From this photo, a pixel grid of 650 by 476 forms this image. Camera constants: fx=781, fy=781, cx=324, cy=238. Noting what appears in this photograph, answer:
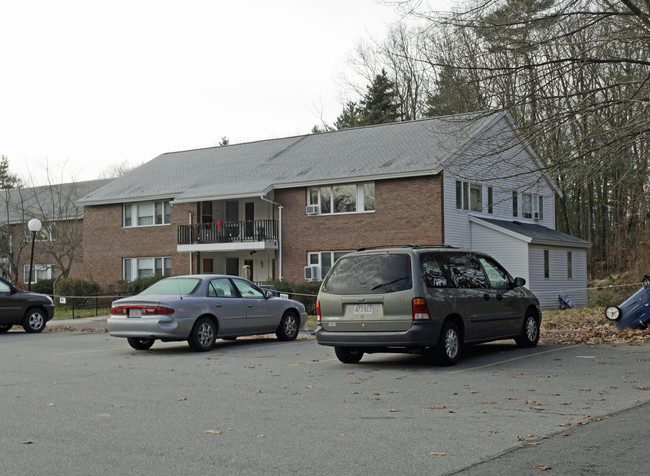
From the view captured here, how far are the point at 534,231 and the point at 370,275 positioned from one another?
75.0 feet

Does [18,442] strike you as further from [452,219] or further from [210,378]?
[452,219]

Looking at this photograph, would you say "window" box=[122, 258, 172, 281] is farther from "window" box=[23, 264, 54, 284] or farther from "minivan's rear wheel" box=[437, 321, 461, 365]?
"minivan's rear wheel" box=[437, 321, 461, 365]

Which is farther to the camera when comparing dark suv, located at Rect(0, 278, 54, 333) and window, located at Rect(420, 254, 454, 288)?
dark suv, located at Rect(0, 278, 54, 333)

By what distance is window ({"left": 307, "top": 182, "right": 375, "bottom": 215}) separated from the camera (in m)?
32.1

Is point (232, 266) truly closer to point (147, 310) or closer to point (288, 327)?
point (288, 327)

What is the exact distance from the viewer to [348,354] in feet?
42.1

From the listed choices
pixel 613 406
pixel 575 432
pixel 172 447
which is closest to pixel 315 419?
pixel 172 447

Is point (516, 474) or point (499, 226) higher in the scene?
point (499, 226)

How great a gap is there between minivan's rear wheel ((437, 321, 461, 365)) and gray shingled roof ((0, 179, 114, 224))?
34157mm

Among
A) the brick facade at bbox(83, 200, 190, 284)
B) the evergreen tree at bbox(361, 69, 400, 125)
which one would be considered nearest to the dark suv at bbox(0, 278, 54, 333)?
the brick facade at bbox(83, 200, 190, 284)

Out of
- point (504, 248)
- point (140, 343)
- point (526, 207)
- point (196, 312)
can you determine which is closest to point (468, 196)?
point (504, 248)

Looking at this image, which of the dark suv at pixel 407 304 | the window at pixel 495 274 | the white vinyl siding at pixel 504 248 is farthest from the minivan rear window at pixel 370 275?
the white vinyl siding at pixel 504 248

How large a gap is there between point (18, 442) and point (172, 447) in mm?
1456

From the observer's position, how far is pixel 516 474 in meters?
5.71
